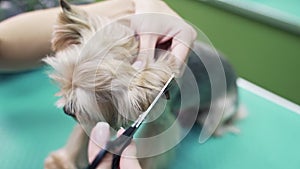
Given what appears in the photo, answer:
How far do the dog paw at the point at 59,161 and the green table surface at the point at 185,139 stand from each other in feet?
0.19

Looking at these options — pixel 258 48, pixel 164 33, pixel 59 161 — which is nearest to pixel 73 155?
pixel 59 161

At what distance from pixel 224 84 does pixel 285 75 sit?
511 mm

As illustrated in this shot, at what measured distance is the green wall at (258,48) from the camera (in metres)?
1.11

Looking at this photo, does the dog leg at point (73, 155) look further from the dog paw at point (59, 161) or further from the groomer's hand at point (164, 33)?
the groomer's hand at point (164, 33)

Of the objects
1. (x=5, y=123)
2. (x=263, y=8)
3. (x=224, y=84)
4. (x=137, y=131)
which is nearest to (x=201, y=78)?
(x=224, y=84)

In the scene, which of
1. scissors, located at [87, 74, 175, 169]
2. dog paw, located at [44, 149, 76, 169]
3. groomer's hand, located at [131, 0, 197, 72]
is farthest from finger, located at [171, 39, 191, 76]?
dog paw, located at [44, 149, 76, 169]

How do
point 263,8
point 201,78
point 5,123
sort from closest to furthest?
point 201,78 < point 5,123 < point 263,8

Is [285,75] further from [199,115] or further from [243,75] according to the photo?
[199,115]

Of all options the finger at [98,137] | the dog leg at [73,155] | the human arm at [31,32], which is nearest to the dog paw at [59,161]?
the dog leg at [73,155]

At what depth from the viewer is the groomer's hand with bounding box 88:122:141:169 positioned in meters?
0.52

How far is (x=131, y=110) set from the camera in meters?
0.51

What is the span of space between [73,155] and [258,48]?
71 cm

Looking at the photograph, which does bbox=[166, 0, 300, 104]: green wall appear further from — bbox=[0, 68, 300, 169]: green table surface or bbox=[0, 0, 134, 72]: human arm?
bbox=[0, 0, 134, 72]: human arm

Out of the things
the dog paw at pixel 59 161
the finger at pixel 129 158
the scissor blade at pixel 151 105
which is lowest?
the dog paw at pixel 59 161
